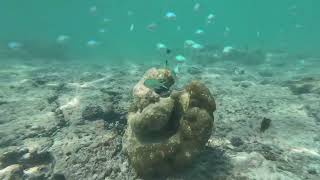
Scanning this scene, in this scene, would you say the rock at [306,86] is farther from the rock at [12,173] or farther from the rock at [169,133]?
the rock at [12,173]

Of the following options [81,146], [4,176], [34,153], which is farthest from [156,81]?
[4,176]

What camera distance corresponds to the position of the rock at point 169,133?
517 cm

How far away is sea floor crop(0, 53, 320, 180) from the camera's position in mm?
5656

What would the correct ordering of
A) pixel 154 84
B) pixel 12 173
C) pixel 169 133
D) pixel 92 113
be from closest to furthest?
pixel 169 133 < pixel 12 173 < pixel 154 84 < pixel 92 113

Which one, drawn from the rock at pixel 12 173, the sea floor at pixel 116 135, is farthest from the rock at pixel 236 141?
the rock at pixel 12 173

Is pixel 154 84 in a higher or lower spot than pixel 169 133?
higher

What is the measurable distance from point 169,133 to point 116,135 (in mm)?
1526

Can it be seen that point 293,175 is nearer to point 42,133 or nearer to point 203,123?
point 203,123

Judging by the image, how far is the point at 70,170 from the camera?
5820 mm

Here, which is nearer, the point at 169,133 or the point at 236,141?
the point at 169,133

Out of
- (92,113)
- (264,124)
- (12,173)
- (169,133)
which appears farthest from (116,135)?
(264,124)

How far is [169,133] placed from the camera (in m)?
5.52

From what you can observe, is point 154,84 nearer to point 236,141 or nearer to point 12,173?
point 236,141

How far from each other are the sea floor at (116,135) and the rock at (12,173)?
2cm
